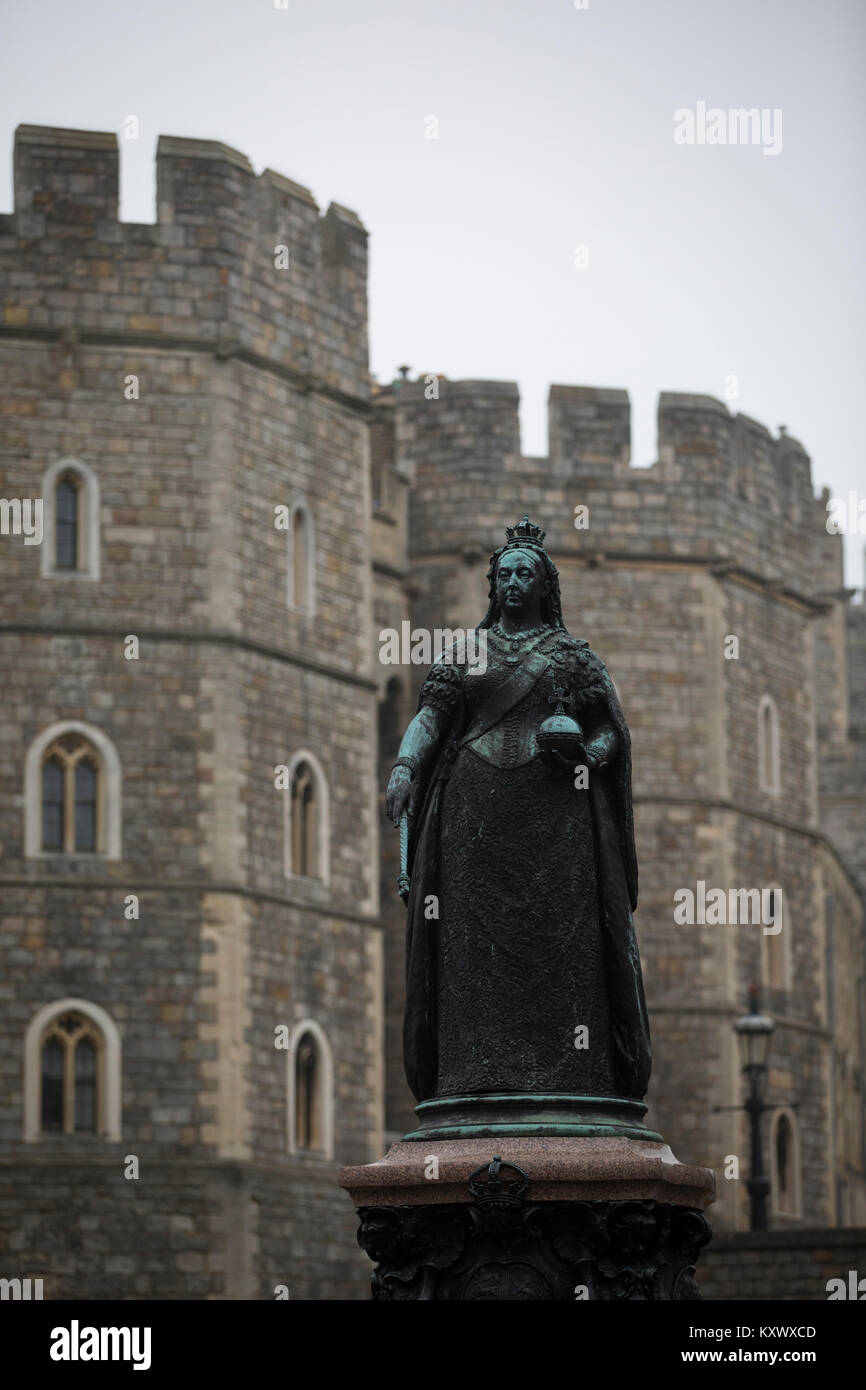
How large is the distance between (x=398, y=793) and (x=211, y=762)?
2134 cm

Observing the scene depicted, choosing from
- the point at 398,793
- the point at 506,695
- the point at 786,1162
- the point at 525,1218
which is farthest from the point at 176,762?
the point at 525,1218

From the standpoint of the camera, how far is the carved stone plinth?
40.2 ft

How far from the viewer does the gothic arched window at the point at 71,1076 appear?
32.9 metres

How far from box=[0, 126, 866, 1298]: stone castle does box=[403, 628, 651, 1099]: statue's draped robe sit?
793 inches

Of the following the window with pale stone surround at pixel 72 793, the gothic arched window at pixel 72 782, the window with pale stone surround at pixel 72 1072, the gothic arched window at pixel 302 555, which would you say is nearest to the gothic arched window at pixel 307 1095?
the window with pale stone surround at pixel 72 1072

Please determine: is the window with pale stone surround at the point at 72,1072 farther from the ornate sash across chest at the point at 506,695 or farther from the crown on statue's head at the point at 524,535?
the ornate sash across chest at the point at 506,695

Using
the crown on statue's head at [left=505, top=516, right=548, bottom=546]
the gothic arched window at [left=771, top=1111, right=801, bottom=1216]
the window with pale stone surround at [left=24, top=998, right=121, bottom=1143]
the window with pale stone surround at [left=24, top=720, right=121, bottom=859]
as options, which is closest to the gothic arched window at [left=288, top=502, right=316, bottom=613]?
the window with pale stone surround at [left=24, top=720, right=121, bottom=859]

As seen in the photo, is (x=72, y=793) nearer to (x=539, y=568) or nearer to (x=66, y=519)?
(x=66, y=519)

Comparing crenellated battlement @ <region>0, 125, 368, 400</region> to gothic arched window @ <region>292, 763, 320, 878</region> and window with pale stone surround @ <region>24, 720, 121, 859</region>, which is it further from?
gothic arched window @ <region>292, 763, 320, 878</region>

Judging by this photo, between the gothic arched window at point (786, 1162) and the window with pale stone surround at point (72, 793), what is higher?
the window with pale stone surround at point (72, 793)

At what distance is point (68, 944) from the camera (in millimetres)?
33250

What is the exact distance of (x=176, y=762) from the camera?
34031 mm

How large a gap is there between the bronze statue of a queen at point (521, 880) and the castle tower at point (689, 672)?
26548mm
